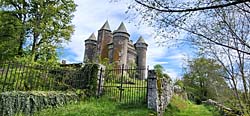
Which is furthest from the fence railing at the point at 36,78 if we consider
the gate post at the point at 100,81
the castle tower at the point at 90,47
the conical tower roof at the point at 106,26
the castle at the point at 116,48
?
the conical tower roof at the point at 106,26

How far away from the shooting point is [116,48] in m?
36.3

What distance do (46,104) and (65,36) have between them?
12.2m

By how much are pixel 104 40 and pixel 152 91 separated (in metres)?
28.7

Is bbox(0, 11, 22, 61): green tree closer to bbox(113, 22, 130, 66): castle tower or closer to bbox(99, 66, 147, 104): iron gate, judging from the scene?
bbox(99, 66, 147, 104): iron gate

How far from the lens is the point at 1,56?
18.2 metres

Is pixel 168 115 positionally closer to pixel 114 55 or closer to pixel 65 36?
pixel 65 36

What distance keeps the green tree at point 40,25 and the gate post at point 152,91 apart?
35.6ft

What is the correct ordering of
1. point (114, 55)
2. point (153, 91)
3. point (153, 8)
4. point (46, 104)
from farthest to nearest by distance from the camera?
point (114, 55) → point (153, 91) → point (46, 104) → point (153, 8)

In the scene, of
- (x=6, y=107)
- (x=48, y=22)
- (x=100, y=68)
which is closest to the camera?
(x=6, y=107)

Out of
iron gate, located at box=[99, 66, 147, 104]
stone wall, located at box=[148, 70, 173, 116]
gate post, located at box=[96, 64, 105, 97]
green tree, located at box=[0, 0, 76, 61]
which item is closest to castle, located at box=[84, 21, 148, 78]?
green tree, located at box=[0, 0, 76, 61]

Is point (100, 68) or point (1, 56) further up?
point (1, 56)

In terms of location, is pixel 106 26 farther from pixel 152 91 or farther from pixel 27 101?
pixel 27 101

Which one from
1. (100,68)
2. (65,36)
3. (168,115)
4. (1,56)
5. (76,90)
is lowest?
(168,115)

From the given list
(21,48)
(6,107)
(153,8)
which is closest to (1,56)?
(21,48)
